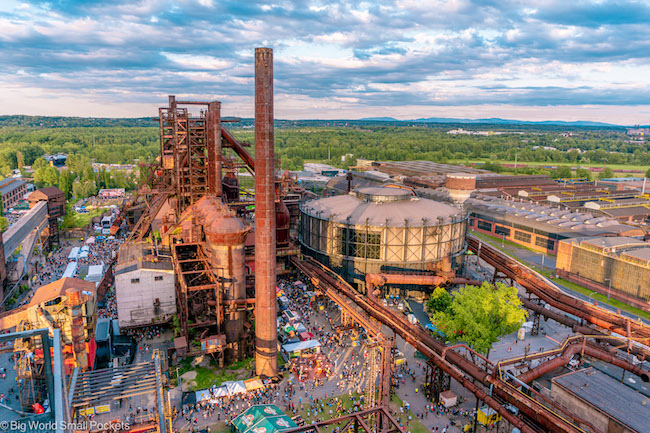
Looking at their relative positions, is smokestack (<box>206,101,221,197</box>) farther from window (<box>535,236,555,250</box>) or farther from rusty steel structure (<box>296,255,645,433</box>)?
window (<box>535,236,555,250</box>)

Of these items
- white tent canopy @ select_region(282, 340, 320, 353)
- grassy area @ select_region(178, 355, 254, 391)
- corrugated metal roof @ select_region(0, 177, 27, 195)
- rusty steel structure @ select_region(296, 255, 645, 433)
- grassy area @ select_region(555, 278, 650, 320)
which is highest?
corrugated metal roof @ select_region(0, 177, 27, 195)

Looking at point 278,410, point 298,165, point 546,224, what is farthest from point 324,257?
point 298,165

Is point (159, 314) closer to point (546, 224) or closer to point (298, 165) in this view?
point (546, 224)

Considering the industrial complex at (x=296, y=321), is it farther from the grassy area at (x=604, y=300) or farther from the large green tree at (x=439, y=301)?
the large green tree at (x=439, y=301)

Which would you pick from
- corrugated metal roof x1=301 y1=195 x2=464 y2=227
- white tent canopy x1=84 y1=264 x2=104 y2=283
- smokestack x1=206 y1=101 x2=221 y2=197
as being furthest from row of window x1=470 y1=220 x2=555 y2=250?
white tent canopy x1=84 y1=264 x2=104 y2=283

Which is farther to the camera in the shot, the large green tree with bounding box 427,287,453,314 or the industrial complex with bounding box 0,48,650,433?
the large green tree with bounding box 427,287,453,314

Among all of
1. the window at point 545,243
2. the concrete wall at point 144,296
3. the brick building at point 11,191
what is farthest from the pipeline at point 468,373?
the brick building at point 11,191
